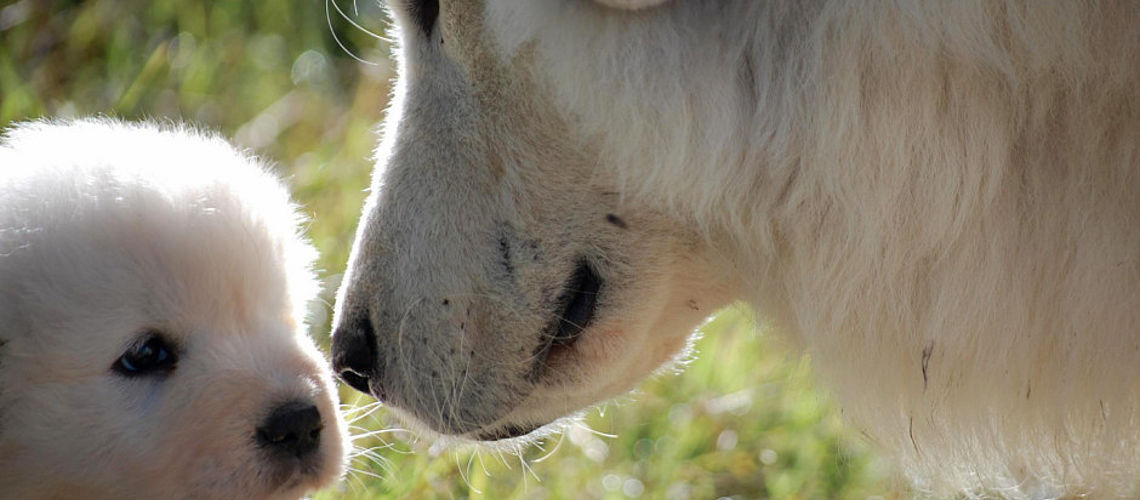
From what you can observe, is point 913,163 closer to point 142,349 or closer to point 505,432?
point 505,432

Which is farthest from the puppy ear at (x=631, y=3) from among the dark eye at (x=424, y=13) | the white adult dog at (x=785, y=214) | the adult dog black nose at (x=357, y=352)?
the adult dog black nose at (x=357, y=352)

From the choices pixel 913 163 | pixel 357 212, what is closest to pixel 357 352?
pixel 913 163

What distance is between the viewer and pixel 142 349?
2.07m

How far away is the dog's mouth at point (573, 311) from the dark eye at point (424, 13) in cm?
43

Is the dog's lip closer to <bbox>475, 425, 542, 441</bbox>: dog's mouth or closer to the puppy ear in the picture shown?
<bbox>475, 425, 542, 441</bbox>: dog's mouth

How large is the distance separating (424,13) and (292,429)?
0.64 m

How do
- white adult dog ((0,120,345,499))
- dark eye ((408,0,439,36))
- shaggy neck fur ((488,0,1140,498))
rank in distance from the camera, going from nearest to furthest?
shaggy neck fur ((488,0,1140,498)) → white adult dog ((0,120,345,499)) → dark eye ((408,0,439,36))

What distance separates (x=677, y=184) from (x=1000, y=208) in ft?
1.38

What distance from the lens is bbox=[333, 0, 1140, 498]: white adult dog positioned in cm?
185

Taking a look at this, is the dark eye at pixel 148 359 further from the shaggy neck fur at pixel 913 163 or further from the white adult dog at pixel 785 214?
the shaggy neck fur at pixel 913 163

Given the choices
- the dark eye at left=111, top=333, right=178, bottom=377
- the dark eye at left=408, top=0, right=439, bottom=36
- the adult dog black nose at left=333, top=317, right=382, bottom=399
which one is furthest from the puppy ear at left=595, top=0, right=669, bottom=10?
the dark eye at left=111, top=333, right=178, bottom=377

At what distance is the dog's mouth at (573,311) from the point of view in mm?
2102

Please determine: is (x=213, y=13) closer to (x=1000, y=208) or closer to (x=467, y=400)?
(x=467, y=400)

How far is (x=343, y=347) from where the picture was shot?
7.38 feet
